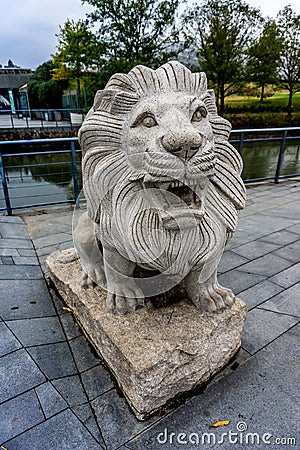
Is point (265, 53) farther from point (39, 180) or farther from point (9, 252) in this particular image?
point (9, 252)

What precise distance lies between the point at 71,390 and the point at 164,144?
4.06 ft

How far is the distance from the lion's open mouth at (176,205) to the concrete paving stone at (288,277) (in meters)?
1.57

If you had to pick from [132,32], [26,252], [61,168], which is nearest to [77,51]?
[132,32]

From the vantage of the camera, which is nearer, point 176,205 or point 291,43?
point 176,205

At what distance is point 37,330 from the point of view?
2010mm

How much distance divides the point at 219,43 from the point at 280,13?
24.8 feet

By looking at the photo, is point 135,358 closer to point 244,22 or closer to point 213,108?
point 213,108

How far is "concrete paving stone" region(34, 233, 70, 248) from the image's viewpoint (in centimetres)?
343

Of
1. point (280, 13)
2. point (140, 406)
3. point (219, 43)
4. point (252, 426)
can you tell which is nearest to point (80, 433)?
point (140, 406)

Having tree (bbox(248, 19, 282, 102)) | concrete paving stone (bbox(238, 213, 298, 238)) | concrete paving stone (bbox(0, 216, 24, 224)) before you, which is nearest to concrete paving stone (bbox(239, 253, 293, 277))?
concrete paving stone (bbox(238, 213, 298, 238))

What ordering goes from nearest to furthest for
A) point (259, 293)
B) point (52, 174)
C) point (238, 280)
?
point (259, 293) < point (238, 280) < point (52, 174)

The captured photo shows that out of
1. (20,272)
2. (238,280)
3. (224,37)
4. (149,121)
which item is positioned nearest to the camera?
(149,121)

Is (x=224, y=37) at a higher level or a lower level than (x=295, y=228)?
higher

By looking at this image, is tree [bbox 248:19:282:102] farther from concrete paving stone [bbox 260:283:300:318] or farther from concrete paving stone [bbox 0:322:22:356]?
concrete paving stone [bbox 0:322:22:356]
